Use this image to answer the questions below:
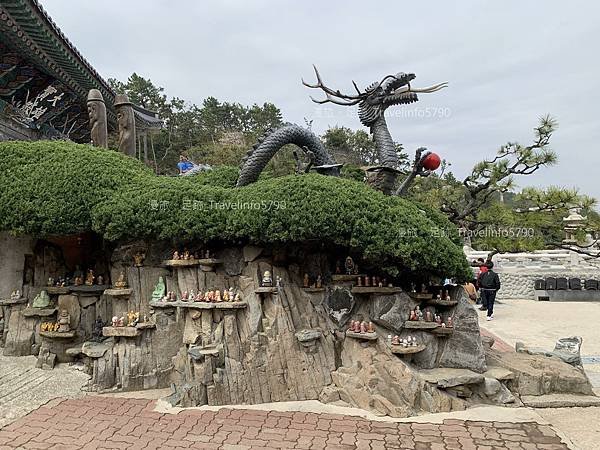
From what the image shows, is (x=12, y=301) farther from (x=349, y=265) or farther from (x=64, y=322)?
(x=349, y=265)

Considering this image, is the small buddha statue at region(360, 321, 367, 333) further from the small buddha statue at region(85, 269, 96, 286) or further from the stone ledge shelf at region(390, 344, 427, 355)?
the small buddha statue at region(85, 269, 96, 286)

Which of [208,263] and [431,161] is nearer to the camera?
[208,263]

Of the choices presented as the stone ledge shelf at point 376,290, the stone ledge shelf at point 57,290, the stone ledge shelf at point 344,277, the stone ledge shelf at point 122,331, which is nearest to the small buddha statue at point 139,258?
the stone ledge shelf at point 122,331

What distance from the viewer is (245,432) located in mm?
5004

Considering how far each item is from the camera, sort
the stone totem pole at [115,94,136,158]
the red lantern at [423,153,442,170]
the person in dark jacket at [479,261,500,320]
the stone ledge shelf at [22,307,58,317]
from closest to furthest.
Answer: the stone ledge shelf at [22,307,58,317]
the red lantern at [423,153,442,170]
the stone totem pole at [115,94,136,158]
the person in dark jacket at [479,261,500,320]

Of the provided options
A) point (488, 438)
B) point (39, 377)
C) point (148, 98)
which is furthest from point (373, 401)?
point (148, 98)

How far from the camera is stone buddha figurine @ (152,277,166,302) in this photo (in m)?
6.84

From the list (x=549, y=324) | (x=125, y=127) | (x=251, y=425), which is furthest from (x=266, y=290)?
(x=549, y=324)

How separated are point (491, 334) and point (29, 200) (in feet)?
31.8

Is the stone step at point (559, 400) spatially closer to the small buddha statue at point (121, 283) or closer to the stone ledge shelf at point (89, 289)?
the small buddha statue at point (121, 283)

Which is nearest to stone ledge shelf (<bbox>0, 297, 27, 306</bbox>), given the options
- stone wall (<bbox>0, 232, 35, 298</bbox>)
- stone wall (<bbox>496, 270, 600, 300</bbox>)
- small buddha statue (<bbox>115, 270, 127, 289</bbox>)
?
stone wall (<bbox>0, 232, 35, 298</bbox>)

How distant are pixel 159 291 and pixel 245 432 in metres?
2.79

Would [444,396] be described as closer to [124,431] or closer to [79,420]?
[124,431]

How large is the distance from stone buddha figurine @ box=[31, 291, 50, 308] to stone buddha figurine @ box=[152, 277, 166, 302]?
7.04ft
